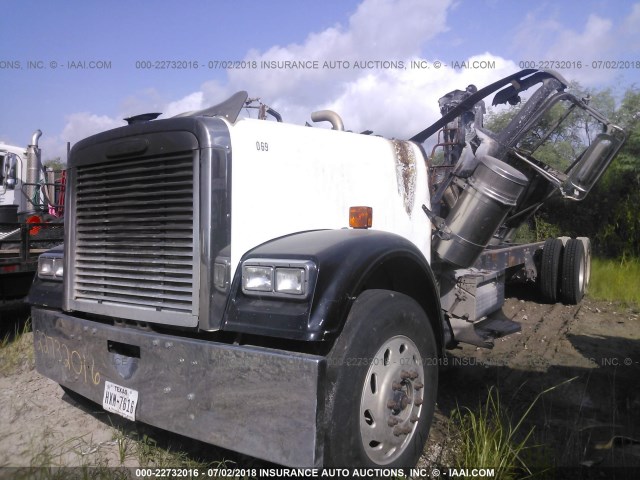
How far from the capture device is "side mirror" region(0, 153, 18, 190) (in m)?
7.70

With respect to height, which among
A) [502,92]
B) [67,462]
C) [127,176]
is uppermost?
[502,92]

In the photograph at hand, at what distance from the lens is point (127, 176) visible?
9.93 ft

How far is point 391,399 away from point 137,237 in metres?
1.63

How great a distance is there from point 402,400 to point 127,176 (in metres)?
1.95

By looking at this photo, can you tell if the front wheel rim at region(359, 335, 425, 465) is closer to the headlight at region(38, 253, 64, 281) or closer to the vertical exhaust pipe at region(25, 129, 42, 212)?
the headlight at region(38, 253, 64, 281)

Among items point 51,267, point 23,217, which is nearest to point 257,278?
point 51,267

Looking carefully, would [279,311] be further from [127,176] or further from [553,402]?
[553,402]

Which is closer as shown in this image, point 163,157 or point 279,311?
point 279,311

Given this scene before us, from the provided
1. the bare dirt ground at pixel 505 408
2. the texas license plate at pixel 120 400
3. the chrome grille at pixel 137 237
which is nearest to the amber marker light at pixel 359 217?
the chrome grille at pixel 137 237

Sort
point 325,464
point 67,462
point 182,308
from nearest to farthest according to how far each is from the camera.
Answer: point 325,464 → point 182,308 → point 67,462

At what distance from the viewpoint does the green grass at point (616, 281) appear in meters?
8.03

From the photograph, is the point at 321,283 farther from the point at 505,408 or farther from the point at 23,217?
the point at 23,217

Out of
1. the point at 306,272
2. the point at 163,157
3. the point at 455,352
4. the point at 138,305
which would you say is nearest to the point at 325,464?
the point at 306,272

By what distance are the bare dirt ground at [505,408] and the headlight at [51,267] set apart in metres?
1.04
